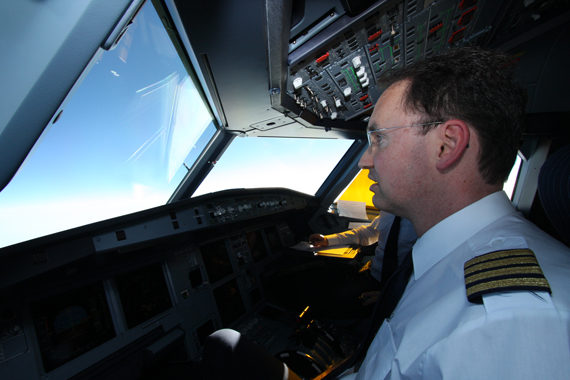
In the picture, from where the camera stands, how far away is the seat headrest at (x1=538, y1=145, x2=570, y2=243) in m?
0.74

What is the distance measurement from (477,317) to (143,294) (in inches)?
86.5

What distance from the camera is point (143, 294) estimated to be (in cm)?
186

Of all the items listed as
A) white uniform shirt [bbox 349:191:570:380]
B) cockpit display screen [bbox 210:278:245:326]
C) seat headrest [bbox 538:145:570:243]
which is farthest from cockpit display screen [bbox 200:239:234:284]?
seat headrest [bbox 538:145:570:243]

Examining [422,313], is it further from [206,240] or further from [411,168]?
[206,240]

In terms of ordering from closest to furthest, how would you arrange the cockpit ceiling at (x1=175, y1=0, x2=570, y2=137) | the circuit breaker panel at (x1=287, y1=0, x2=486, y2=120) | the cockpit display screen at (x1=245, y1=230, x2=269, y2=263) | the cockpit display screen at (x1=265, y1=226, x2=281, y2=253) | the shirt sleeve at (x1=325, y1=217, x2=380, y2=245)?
the cockpit ceiling at (x1=175, y1=0, x2=570, y2=137) → the circuit breaker panel at (x1=287, y1=0, x2=486, y2=120) → the shirt sleeve at (x1=325, y1=217, x2=380, y2=245) → the cockpit display screen at (x1=245, y1=230, x2=269, y2=263) → the cockpit display screen at (x1=265, y1=226, x2=281, y2=253)

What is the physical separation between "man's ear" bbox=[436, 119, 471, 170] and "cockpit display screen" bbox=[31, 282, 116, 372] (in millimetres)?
2261

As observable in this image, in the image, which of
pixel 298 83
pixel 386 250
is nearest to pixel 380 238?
pixel 386 250

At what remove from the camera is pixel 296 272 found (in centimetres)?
238

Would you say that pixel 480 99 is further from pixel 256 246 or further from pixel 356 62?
pixel 256 246

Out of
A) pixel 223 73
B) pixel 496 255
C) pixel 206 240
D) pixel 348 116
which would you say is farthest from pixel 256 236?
pixel 496 255

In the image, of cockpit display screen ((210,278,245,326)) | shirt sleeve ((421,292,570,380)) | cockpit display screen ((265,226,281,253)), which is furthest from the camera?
cockpit display screen ((265,226,281,253))

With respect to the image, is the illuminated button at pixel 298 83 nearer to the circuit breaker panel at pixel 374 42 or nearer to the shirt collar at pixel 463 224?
the circuit breaker panel at pixel 374 42

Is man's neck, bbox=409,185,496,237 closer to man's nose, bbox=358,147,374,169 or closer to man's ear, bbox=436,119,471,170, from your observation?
man's ear, bbox=436,119,471,170

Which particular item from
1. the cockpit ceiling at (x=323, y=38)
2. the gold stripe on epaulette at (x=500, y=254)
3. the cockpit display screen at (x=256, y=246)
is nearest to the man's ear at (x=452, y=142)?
the gold stripe on epaulette at (x=500, y=254)
